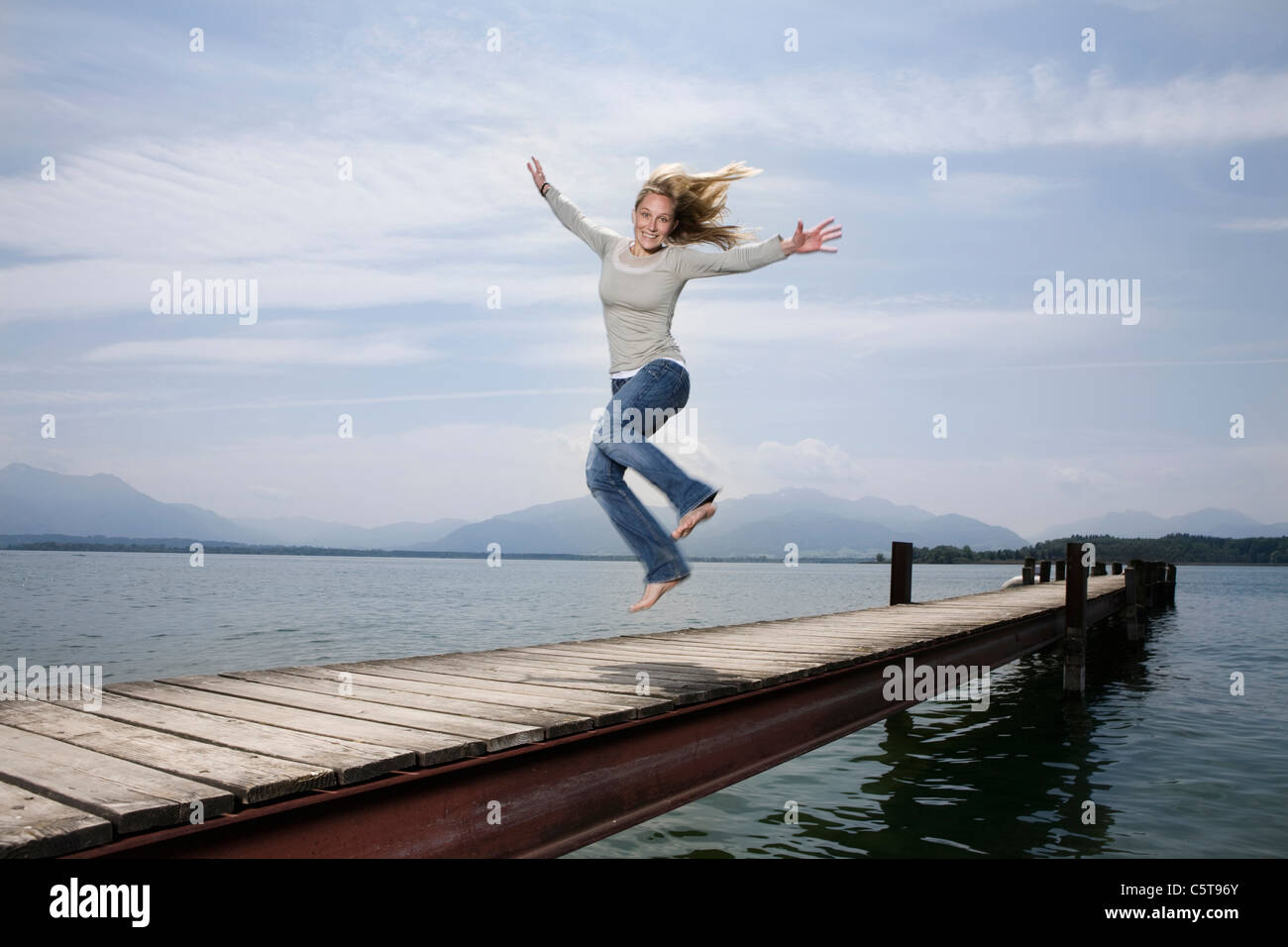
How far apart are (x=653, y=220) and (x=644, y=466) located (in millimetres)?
1475

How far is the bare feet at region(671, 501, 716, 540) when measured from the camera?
5.16m

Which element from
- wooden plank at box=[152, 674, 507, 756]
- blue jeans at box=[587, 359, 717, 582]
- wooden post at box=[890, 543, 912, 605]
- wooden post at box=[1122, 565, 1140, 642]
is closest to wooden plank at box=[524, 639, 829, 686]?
blue jeans at box=[587, 359, 717, 582]

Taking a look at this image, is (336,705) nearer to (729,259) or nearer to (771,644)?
(729,259)

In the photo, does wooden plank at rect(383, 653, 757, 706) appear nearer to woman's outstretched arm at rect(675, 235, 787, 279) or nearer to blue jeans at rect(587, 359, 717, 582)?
blue jeans at rect(587, 359, 717, 582)

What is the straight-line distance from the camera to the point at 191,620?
34.6 meters

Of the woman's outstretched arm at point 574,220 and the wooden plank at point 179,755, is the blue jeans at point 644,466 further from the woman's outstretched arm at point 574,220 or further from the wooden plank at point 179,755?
the wooden plank at point 179,755

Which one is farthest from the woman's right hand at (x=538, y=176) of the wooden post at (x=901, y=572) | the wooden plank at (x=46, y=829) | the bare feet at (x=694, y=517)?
the wooden post at (x=901, y=572)

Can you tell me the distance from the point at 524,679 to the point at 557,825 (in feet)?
4.63

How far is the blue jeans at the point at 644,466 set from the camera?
5.31m

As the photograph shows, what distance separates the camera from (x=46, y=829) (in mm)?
2412

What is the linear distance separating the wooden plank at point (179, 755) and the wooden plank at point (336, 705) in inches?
28.0

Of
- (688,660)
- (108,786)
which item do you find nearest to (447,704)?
(108,786)
